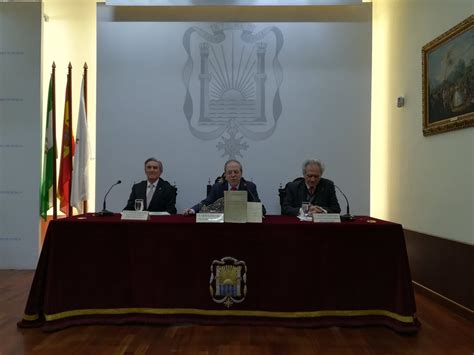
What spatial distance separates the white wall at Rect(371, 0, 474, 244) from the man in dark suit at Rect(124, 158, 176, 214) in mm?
2255

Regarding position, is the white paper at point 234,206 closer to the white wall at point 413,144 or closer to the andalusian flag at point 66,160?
the white wall at point 413,144

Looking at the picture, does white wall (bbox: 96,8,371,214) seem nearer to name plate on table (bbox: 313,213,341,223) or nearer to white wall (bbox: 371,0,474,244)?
white wall (bbox: 371,0,474,244)

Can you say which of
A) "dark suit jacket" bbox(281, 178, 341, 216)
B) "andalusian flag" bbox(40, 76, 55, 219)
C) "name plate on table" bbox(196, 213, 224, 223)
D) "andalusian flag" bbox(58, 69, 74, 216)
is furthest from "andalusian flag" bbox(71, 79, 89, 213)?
"dark suit jacket" bbox(281, 178, 341, 216)

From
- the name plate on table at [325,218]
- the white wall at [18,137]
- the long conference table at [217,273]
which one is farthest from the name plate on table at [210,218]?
the white wall at [18,137]

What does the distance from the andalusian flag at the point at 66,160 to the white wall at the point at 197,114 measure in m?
0.32

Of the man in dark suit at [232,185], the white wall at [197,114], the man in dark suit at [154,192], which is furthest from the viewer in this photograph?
the white wall at [197,114]

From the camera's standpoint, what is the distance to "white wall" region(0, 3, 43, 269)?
4.41 meters

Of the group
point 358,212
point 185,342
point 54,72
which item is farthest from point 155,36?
point 185,342

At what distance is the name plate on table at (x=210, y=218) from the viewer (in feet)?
8.69

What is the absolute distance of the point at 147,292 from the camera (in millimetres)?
2629

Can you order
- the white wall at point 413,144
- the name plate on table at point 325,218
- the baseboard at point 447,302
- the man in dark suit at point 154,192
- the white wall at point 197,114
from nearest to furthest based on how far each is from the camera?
the name plate on table at point 325,218 → the baseboard at point 447,302 → the white wall at point 413,144 → the man in dark suit at point 154,192 → the white wall at point 197,114

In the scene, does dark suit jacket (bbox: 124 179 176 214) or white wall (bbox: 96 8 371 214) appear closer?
dark suit jacket (bbox: 124 179 176 214)

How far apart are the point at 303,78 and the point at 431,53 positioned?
4.59 ft

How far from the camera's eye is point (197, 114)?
14.7ft
